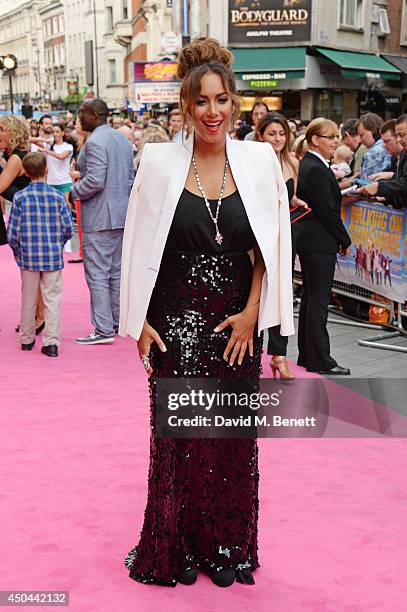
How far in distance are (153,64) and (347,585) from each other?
28658 millimetres

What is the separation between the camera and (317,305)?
6.46 metres

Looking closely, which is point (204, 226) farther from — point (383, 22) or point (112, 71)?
point (112, 71)

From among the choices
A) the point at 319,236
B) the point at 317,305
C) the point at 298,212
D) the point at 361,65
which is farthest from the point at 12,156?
the point at 361,65

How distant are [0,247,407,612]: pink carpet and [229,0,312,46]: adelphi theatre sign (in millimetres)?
21250

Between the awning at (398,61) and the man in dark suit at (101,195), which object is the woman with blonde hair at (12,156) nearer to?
the man in dark suit at (101,195)

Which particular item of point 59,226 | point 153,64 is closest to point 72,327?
point 59,226

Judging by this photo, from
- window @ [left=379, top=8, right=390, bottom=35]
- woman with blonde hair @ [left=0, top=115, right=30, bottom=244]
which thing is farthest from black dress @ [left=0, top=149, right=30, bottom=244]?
window @ [left=379, top=8, right=390, bottom=35]

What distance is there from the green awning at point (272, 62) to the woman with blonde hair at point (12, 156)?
1776cm

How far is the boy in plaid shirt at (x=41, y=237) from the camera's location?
6.85 m

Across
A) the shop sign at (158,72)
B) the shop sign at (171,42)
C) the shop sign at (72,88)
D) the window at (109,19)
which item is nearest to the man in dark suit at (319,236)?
the shop sign at (158,72)

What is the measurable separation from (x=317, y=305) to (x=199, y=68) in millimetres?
3646

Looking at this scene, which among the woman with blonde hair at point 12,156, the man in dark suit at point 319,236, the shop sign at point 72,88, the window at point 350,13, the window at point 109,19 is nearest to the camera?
the man in dark suit at point 319,236

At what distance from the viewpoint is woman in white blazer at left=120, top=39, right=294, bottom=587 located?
10.1 ft

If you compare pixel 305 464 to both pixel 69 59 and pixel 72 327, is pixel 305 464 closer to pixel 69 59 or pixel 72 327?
pixel 72 327
